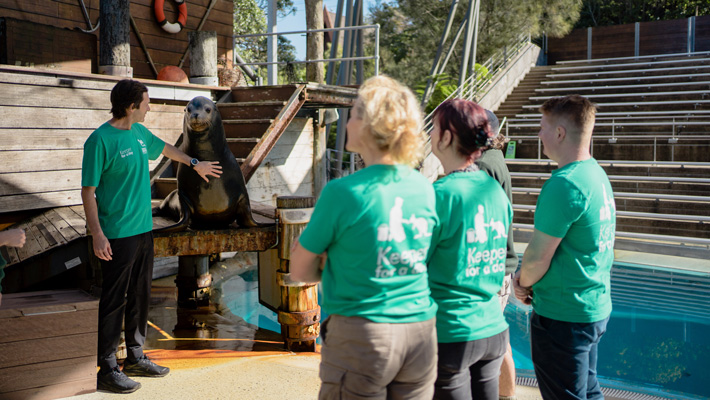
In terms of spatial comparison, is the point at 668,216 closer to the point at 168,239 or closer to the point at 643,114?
the point at 643,114

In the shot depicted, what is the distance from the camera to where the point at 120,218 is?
11.1ft

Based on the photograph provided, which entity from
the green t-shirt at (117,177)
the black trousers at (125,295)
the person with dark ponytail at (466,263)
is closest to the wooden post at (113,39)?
the green t-shirt at (117,177)

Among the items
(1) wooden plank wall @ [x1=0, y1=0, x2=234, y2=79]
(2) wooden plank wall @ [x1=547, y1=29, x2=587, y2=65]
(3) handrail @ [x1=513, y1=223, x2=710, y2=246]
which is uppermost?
(2) wooden plank wall @ [x1=547, y1=29, x2=587, y2=65]

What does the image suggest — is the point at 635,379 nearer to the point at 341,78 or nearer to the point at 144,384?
the point at 144,384

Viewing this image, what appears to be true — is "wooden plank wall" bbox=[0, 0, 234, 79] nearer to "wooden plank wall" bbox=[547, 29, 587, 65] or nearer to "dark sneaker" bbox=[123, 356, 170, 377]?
"dark sneaker" bbox=[123, 356, 170, 377]

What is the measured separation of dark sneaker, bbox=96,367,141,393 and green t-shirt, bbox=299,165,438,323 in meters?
2.24

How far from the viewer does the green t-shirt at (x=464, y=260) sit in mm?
1992

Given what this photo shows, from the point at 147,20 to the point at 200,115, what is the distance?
528cm

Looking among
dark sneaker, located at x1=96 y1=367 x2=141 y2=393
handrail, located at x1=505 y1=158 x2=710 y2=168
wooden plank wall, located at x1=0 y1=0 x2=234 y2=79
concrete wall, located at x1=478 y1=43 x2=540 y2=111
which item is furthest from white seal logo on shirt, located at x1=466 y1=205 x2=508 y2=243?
concrete wall, located at x1=478 y1=43 x2=540 y2=111

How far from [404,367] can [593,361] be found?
1.06 metres

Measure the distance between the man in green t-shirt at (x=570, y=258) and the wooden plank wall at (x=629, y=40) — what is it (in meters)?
24.8

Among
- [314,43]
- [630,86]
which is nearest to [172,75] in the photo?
[314,43]

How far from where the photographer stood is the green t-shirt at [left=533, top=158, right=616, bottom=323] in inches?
88.1

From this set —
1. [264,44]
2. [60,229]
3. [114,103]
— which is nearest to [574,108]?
[114,103]
